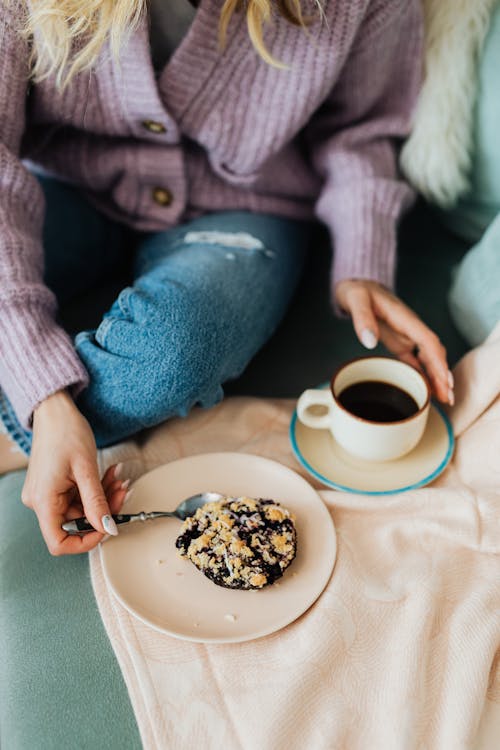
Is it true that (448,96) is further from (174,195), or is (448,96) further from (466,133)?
(174,195)

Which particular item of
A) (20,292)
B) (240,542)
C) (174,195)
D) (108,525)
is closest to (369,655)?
(240,542)

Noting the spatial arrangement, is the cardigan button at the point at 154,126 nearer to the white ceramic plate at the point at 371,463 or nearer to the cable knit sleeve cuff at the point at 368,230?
the cable knit sleeve cuff at the point at 368,230

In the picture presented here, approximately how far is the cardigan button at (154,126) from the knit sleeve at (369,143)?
0.24m

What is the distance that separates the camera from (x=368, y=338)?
2.47 feet

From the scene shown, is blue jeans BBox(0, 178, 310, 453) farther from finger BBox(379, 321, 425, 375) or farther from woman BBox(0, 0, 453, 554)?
finger BBox(379, 321, 425, 375)

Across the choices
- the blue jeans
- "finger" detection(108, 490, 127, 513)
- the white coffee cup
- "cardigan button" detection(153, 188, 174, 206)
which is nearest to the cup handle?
the white coffee cup

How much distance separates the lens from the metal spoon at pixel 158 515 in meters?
0.62

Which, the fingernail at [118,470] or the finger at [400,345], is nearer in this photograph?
the fingernail at [118,470]

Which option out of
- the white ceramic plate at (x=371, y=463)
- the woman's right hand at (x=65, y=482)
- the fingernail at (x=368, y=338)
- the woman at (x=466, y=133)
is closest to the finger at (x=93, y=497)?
the woman's right hand at (x=65, y=482)

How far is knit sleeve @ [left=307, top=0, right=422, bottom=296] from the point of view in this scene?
0.82 metres

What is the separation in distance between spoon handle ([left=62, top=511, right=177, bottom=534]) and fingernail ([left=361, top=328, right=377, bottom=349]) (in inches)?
11.3

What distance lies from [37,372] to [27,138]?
380 millimetres

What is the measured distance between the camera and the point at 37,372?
0.67m

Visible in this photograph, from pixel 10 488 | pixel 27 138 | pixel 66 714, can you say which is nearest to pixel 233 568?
pixel 66 714
